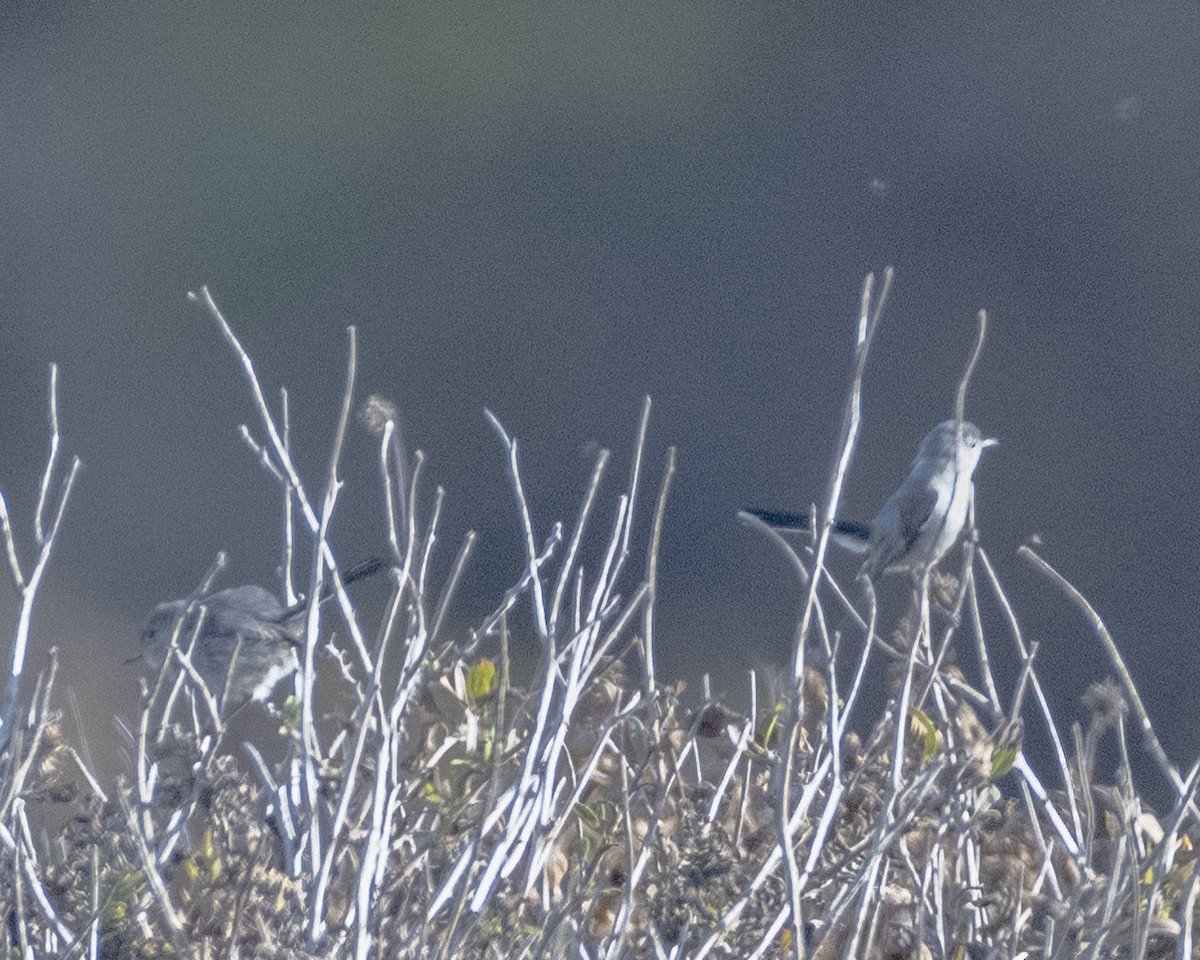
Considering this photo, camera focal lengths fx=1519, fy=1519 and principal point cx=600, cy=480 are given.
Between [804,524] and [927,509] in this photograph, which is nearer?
[927,509]

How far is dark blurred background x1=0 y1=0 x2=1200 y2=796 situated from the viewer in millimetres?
4773

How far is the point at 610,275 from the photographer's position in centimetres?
504

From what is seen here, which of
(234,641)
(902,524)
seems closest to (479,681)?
(234,641)

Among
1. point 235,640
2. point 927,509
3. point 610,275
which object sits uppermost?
point 610,275

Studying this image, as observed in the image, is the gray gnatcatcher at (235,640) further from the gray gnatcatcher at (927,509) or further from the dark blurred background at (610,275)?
the gray gnatcatcher at (927,509)

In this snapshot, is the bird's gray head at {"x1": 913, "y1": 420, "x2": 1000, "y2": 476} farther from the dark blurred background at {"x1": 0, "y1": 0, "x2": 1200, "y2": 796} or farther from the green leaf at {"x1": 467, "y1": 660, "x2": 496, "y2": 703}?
the green leaf at {"x1": 467, "y1": 660, "x2": 496, "y2": 703}

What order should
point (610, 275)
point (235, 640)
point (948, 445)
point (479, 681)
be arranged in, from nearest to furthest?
point (479, 681) < point (948, 445) < point (235, 640) < point (610, 275)

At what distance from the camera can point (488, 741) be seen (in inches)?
96.7

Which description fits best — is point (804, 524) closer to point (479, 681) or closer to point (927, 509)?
point (927, 509)

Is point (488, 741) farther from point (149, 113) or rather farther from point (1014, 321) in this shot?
point (149, 113)

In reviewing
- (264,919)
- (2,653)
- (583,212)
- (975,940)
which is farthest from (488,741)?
(2,653)

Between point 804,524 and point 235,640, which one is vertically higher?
point 804,524

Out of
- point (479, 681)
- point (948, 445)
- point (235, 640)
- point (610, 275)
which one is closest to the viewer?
point (479, 681)

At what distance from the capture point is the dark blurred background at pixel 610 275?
4.77 meters
